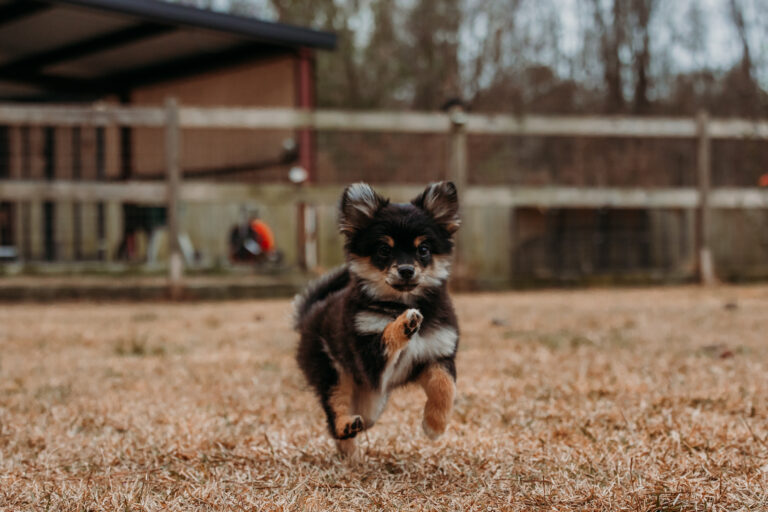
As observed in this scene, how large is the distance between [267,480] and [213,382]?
1718mm

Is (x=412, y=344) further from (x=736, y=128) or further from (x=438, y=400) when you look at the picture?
(x=736, y=128)

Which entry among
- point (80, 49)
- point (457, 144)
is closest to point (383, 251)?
point (457, 144)

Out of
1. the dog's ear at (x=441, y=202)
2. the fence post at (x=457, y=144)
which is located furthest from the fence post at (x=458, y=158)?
the dog's ear at (x=441, y=202)

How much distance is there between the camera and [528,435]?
291cm

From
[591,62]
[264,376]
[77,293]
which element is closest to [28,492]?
[264,376]

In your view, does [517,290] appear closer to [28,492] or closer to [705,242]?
[705,242]

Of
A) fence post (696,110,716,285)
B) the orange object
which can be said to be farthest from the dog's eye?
the orange object

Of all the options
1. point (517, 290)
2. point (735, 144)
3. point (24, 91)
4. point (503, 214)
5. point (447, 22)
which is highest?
point (447, 22)

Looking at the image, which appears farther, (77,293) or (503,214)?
(503,214)

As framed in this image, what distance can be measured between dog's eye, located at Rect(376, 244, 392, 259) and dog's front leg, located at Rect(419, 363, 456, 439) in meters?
0.38

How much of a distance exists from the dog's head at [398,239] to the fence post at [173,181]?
5836 mm

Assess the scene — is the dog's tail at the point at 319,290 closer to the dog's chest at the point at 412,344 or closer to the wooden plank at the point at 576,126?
the dog's chest at the point at 412,344

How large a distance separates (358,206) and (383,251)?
18cm

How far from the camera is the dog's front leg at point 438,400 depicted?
8.38ft
